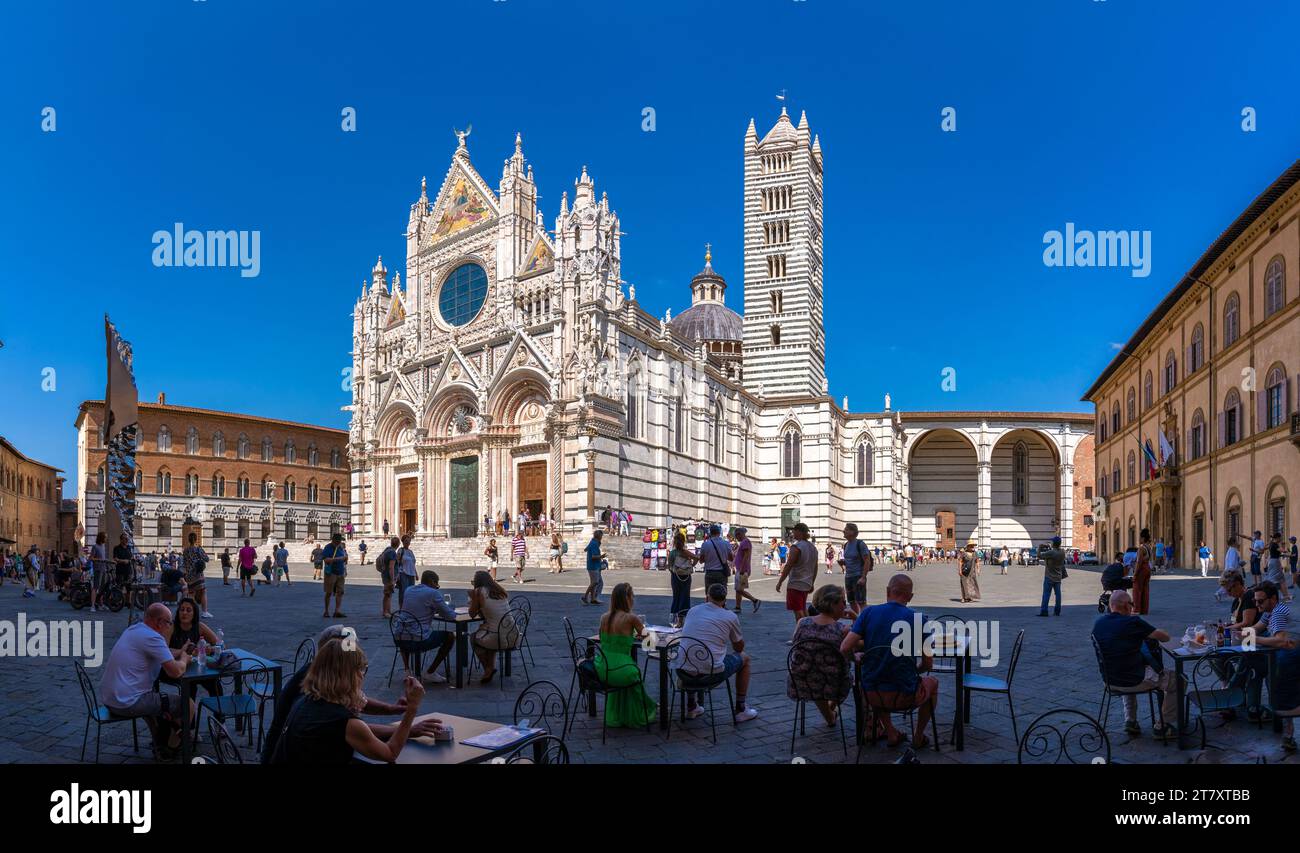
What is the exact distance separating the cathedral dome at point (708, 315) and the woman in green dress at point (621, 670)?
52.7 metres

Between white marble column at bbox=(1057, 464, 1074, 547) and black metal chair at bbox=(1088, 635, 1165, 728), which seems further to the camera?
white marble column at bbox=(1057, 464, 1074, 547)

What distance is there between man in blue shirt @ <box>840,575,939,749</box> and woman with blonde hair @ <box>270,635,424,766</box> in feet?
11.4

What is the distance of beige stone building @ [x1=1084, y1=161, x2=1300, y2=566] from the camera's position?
23250 millimetres

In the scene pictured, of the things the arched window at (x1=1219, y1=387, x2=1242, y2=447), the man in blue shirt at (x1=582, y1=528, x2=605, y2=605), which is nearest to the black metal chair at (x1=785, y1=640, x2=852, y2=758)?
the man in blue shirt at (x1=582, y1=528, x2=605, y2=605)

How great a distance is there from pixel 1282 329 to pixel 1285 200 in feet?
11.2

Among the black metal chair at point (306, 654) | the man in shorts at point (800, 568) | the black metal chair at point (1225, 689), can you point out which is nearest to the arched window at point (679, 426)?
the man in shorts at point (800, 568)

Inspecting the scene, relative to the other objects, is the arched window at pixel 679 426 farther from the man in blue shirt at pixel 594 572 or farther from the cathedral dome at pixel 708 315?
the man in blue shirt at pixel 594 572

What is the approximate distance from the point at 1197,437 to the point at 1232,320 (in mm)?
5240

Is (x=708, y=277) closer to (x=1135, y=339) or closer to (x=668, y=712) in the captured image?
(x=1135, y=339)

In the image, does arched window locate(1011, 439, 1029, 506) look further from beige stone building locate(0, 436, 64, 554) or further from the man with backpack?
beige stone building locate(0, 436, 64, 554)

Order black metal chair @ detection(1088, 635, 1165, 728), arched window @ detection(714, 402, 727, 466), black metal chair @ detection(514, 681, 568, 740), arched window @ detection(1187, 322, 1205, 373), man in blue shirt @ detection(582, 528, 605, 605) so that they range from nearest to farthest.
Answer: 1. black metal chair @ detection(1088, 635, 1165, 728)
2. black metal chair @ detection(514, 681, 568, 740)
3. man in blue shirt @ detection(582, 528, 605, 605)
4. arched window @ detection(1187, 322, 1205, 373)
5. arched window @ detection(714, 402, 727, 466)

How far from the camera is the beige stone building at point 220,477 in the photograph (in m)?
49.8
